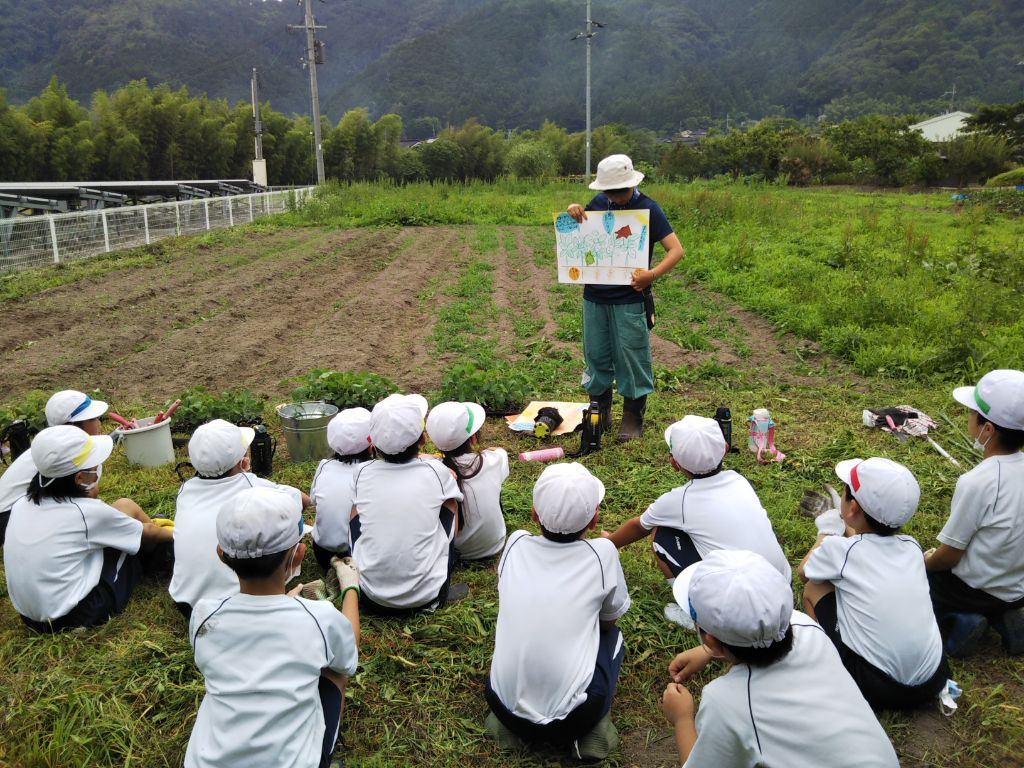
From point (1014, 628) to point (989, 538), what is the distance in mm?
414

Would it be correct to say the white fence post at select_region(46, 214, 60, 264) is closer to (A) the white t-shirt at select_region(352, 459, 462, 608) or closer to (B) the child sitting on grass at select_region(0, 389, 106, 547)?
(B) the child sitting on grass at select_region(0, 389, 106, 547)

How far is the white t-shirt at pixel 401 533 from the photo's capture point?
10.3 ft

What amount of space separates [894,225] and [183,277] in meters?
12.2

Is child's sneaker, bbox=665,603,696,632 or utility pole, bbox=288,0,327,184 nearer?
child's sneaker, bbox=665,603,696,632

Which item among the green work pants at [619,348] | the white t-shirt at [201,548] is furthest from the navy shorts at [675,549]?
the green work pants at [619,348]

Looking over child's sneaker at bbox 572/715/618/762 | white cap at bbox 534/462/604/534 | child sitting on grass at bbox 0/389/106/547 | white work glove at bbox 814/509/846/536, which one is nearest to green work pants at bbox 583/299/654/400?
white work glove at bbox 814/509/846/536

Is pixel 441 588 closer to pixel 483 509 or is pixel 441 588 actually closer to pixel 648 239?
pixel 483 509

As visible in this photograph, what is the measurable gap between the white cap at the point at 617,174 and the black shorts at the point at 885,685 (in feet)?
→ 10.3

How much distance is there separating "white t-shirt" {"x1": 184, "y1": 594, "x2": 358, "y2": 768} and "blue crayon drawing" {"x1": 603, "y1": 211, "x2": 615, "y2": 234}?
3.62 m

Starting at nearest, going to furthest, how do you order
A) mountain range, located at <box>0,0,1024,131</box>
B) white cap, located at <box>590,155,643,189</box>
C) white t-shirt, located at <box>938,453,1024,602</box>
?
white t-shirt, located at <box>938,453,1024,602</box> → white cap, located at <box>590,155,643,189</box> → mountain range, located at <box>0,0,1024,131</box>

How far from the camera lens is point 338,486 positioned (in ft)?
11.8

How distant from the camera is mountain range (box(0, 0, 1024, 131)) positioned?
72188 mm

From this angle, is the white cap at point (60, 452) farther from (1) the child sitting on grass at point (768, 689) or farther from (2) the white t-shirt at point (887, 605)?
(2) the white t-shirt at point (887, 605)

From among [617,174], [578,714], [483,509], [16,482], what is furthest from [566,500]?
[617,174]
